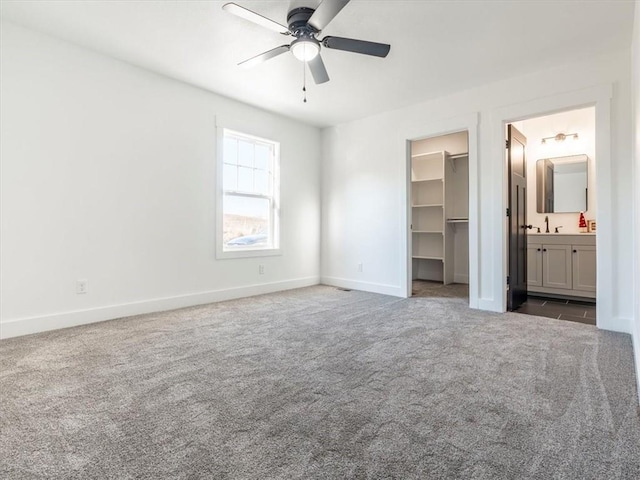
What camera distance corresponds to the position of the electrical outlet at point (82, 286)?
3152mm

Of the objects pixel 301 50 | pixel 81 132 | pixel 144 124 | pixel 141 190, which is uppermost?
pixel 301 50

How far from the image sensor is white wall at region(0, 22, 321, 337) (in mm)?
2834

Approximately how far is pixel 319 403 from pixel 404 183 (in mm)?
3440

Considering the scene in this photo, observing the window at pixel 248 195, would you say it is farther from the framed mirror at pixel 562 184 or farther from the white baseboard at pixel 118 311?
the framed mirror at pixel 562 184

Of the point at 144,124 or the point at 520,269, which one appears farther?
the point at 520,269

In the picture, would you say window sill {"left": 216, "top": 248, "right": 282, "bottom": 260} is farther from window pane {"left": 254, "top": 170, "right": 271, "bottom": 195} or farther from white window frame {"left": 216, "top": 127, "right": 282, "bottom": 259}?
window pane {"left": 254, "top": 170, "right": 271, "bottom": 195}

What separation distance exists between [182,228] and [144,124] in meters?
1.18

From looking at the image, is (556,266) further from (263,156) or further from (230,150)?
(230,150)

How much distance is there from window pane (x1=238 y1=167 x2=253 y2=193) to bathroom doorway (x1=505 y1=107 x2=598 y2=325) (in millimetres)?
3577

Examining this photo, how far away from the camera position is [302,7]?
7.80 ft

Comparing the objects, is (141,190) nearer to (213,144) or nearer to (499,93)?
(213,144)

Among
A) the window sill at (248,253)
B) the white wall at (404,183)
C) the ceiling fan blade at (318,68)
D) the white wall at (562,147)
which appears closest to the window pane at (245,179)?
the window sill at (248,253)

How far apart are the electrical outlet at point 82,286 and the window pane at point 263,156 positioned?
2.59m

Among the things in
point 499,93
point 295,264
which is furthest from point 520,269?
point 295,264
